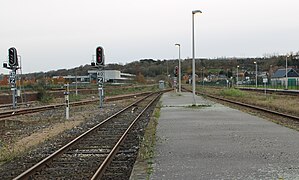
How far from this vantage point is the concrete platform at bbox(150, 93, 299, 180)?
328 inches

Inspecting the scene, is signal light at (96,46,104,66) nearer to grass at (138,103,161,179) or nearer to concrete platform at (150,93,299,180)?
concrete platform at (150,93,299,180)

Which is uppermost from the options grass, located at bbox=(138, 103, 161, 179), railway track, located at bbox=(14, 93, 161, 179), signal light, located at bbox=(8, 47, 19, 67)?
signal light, located at bbox=(8, 47, 19, 67)

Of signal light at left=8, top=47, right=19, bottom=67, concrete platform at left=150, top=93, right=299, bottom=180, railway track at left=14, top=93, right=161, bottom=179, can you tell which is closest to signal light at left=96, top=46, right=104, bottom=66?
signal light at left=8, top=47, right=19, bottom=67

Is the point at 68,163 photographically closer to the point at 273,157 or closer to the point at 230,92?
the point at 273,157

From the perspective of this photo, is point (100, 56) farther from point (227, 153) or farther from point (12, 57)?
point (227, 153)

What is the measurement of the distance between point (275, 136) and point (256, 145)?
7.86ft

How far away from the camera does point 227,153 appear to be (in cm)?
1064

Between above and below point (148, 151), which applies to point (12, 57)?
above

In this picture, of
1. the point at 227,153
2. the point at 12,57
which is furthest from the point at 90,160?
the point at 12,57

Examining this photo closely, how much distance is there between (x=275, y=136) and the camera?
14.1 m

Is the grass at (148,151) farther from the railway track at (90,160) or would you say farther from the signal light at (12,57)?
the signal light at (12,57)

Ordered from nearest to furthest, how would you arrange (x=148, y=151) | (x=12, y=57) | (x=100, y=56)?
(x=148, y=151) < (x=100, y=56) < (x=12, y=57)

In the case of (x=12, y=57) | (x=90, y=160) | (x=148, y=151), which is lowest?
(x=90, y=160)

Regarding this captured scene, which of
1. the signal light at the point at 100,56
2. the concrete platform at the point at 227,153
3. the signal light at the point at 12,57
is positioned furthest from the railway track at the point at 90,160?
the signal light at the point at 12,57
